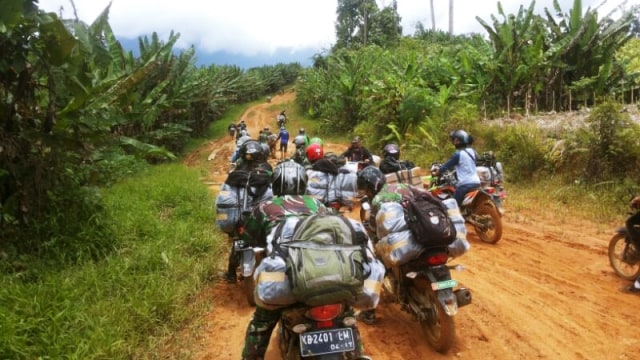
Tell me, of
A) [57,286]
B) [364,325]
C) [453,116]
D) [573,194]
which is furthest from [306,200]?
[453,116]

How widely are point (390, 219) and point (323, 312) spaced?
134 centimetres

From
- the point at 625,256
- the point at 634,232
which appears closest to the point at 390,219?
the point at 634,232

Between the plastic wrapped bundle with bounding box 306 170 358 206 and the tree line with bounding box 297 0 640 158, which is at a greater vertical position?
the tree line with bounding box 297 0 640 158

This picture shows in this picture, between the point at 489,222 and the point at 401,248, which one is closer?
the point at 401,248

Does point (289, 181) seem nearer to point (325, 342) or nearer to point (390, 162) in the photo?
point (325, 342)

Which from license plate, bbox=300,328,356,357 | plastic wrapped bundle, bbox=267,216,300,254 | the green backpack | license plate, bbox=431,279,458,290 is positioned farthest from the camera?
license plate, bbox=431,279,458,290

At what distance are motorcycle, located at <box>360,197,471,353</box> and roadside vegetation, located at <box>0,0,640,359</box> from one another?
2.07 meters

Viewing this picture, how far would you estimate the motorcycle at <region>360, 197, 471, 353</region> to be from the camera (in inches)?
144

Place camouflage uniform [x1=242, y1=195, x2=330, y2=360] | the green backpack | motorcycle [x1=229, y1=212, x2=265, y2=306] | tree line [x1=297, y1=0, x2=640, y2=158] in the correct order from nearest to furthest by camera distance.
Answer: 1. the green backpack
2. camouflage uniform [x1=242, y1=195, x2=330, y2=360]
3. motorcycle [x1=229, y1=212, x2=265, y2=306]
4. tree line [x1=297, y1=0, x2=640, y2=158]

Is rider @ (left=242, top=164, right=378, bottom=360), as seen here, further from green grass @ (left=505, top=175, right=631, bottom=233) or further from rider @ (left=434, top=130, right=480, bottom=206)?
green grass @ (left=505, top=175, right=631, bottom=233)

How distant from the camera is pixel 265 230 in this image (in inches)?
131

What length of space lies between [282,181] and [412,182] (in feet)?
8.69

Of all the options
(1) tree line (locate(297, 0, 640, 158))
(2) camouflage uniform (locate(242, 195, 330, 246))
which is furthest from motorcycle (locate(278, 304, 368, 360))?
(1) tree line (locate(297, 0, 640, 158))

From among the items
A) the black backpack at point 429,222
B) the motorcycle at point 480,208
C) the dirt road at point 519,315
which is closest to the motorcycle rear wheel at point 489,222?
the motorcycle at point 480,208
